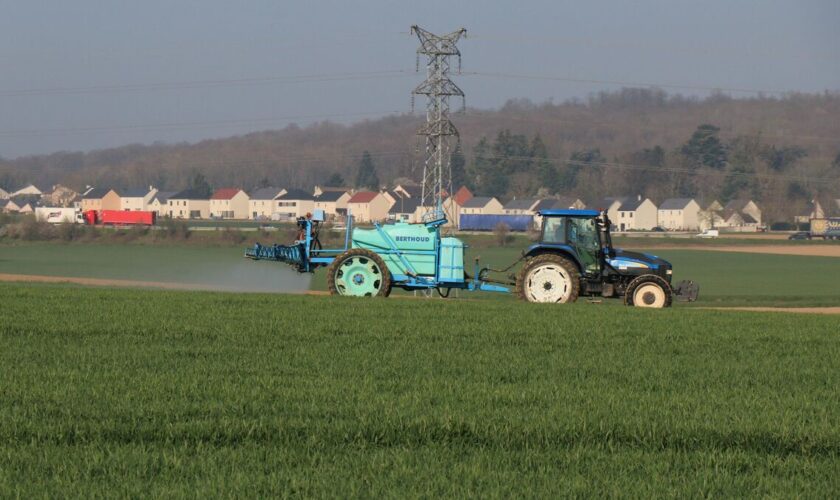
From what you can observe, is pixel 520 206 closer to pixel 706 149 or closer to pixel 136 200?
pixel 706 149

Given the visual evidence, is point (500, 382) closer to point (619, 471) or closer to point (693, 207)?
point (619, 471)

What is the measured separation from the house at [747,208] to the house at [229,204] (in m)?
70.8

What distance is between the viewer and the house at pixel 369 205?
549 ft

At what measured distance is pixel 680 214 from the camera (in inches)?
6235

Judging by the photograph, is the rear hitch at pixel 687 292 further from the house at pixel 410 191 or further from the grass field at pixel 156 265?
the house at pixel 410 191

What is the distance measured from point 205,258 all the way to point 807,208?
117060 mm

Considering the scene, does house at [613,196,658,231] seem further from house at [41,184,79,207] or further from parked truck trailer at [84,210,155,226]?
house at [41,184,79,207]

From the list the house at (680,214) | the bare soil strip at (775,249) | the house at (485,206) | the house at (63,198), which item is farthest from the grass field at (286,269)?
the house at (63,198)

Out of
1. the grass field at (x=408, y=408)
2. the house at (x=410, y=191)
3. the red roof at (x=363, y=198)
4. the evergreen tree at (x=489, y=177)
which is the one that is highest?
the evergreen tree at (x=489, y=177)

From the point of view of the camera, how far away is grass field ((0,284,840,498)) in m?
8.61

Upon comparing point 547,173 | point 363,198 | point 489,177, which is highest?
point 547,173

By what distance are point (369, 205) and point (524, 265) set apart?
142901 millimetres

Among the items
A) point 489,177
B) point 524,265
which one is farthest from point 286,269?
point 489,177

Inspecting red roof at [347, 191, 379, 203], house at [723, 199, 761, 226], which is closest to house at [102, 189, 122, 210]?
red roof at [347, 191, 379, 203]
